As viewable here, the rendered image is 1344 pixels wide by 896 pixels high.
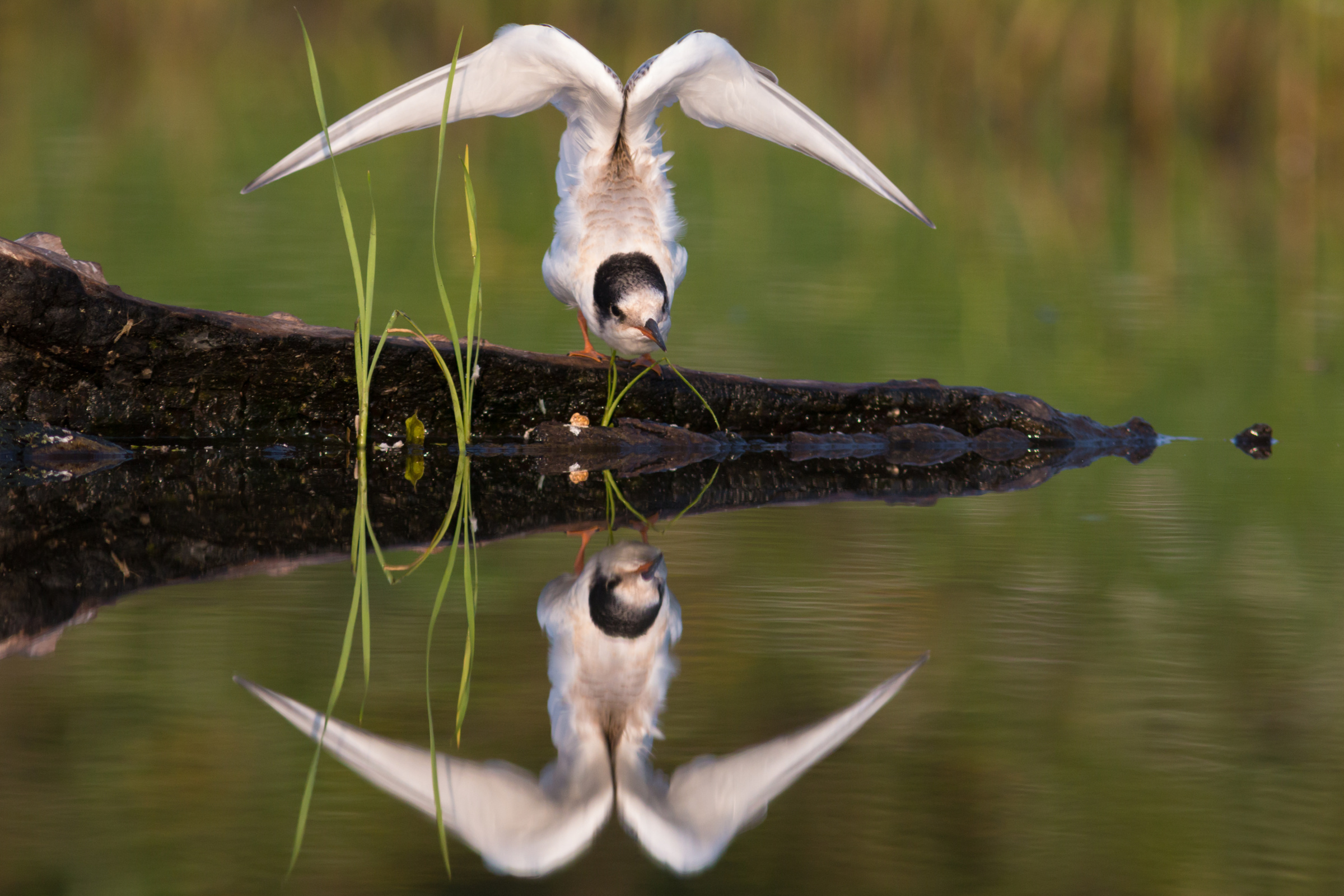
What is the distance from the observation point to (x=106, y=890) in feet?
7.30

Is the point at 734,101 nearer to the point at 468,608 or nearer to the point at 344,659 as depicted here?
the point at 468,608

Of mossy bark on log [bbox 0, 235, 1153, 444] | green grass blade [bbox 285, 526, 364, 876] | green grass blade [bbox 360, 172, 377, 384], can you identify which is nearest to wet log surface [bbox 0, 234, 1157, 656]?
mossy bark on log [bbox 0, 235, 1153, 444]

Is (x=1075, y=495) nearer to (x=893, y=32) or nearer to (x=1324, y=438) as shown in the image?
(x=1324, y=438)

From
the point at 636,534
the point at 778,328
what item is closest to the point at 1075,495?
the point at 636,534

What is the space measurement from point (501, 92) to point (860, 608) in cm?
268

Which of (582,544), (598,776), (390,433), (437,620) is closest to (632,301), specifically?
(390,433)

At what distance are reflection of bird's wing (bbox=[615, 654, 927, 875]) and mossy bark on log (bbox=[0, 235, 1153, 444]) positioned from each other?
10.6ft

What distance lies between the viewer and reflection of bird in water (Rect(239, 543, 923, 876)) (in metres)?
2.45

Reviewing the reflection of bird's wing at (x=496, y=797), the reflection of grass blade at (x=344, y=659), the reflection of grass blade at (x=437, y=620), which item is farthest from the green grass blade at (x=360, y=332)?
the reflection of bird's wing at (x=496, y=797)

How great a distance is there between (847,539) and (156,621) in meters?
1.80

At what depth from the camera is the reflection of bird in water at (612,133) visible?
18.3ft

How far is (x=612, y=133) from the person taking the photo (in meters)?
5.82

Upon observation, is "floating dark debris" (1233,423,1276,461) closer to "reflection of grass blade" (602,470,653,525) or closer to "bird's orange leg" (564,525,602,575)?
"reflection of grass blade" (602,470,653,525)

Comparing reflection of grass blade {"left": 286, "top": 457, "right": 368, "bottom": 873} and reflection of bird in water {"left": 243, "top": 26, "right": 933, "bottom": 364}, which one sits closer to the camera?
reflection of grass blade {"left": 286, "top": 457, "right": 368, "bottom": 873}
